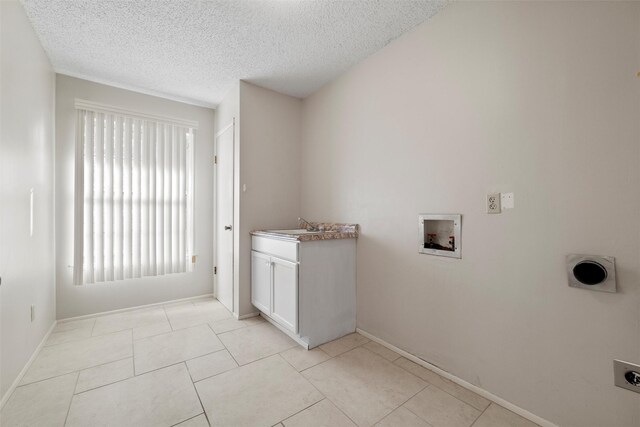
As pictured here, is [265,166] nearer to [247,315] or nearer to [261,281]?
[261,281]

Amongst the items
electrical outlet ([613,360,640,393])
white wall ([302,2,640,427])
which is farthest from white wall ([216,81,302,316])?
electrical outlet ([613,360,640,393])

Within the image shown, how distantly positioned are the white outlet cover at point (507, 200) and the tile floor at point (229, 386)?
119 cm

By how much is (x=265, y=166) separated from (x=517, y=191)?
2370 millimetres

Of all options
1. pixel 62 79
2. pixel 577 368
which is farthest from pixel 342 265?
pixel 62 79

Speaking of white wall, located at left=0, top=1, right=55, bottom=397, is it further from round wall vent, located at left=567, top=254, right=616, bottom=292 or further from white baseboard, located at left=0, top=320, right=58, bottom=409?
round wall vent, located at left=567, top=254, right=616, bottom=292

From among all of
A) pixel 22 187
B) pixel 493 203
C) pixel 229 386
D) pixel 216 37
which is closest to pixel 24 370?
pixel 22 187

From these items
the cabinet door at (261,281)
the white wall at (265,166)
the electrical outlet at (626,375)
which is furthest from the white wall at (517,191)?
the white wall at (265,166)

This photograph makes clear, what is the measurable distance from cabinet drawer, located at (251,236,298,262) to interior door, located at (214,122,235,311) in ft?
1.48

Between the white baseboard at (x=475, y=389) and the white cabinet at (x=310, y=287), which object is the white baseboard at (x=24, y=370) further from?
the white baseboard at (x=475, y=389)

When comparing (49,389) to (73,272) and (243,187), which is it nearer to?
(73,272)

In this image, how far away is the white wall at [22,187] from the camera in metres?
1.54

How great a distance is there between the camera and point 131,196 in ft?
9.74

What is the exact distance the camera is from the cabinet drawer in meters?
2.17

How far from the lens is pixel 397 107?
2.12 m
